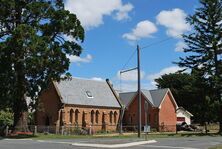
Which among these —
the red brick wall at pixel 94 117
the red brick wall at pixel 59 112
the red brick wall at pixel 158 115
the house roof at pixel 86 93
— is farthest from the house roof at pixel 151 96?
the red brick wall at pixel 59 112

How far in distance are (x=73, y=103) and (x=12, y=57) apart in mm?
25876

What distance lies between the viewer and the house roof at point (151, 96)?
7638cm

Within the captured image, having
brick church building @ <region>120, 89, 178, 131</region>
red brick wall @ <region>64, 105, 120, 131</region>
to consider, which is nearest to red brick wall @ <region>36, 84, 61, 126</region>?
red brick wall @ <region>64, 105, 120, 131</region>

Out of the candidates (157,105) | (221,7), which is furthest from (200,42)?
(157,105)

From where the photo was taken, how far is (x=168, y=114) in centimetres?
7719

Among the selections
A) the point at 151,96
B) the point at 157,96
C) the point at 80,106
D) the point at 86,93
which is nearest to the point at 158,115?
the point at 157,96

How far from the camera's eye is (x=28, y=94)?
4619cm

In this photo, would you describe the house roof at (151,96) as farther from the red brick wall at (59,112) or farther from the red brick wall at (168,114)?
the red brick wall at (59,112)

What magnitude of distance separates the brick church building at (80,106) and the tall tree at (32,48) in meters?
17.5

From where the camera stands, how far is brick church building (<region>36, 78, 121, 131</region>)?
66.3 m

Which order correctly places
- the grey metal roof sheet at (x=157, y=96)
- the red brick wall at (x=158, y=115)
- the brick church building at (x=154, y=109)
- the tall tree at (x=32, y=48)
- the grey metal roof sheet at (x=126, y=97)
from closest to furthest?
the tall tree at (x=32, y=48) < the red brick wall at (x=158, y=115) < the brick church building at (x=154, y=109) < the grey metal roof sheet at (x=157, y=96) < the grey metal roof sheet at (x=126, y=97)

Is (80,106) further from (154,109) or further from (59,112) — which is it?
(154,109)

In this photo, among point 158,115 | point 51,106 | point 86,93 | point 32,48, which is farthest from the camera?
point 158,115

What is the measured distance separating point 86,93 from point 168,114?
15672 millimetres
